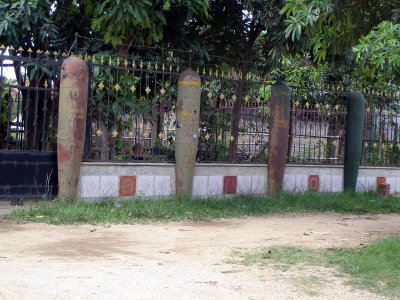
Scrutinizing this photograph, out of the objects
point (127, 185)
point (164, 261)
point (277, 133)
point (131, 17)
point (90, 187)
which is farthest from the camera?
point (277, 133)

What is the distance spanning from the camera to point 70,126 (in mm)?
9508

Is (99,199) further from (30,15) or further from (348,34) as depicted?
(348,34)

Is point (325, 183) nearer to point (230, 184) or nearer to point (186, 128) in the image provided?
point (230, 184)

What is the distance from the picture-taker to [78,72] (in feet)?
31.4

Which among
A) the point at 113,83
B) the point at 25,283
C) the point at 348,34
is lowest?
the point at 25,283

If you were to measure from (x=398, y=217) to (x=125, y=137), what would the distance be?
5034 mm

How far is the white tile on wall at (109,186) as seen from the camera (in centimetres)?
999

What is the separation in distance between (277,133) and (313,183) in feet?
5.32

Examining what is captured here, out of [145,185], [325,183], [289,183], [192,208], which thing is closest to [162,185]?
[145,185]

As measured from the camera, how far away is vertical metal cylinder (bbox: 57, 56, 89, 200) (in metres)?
9.48

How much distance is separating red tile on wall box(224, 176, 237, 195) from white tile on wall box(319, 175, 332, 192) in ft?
7.57

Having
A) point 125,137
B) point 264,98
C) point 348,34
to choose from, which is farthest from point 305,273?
point 264,98

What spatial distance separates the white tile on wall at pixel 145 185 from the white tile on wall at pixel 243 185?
6.22 feet

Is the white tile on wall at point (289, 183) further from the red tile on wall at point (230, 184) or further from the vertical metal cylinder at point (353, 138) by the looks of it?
the vertical metal cylinder at point (353, 138)
